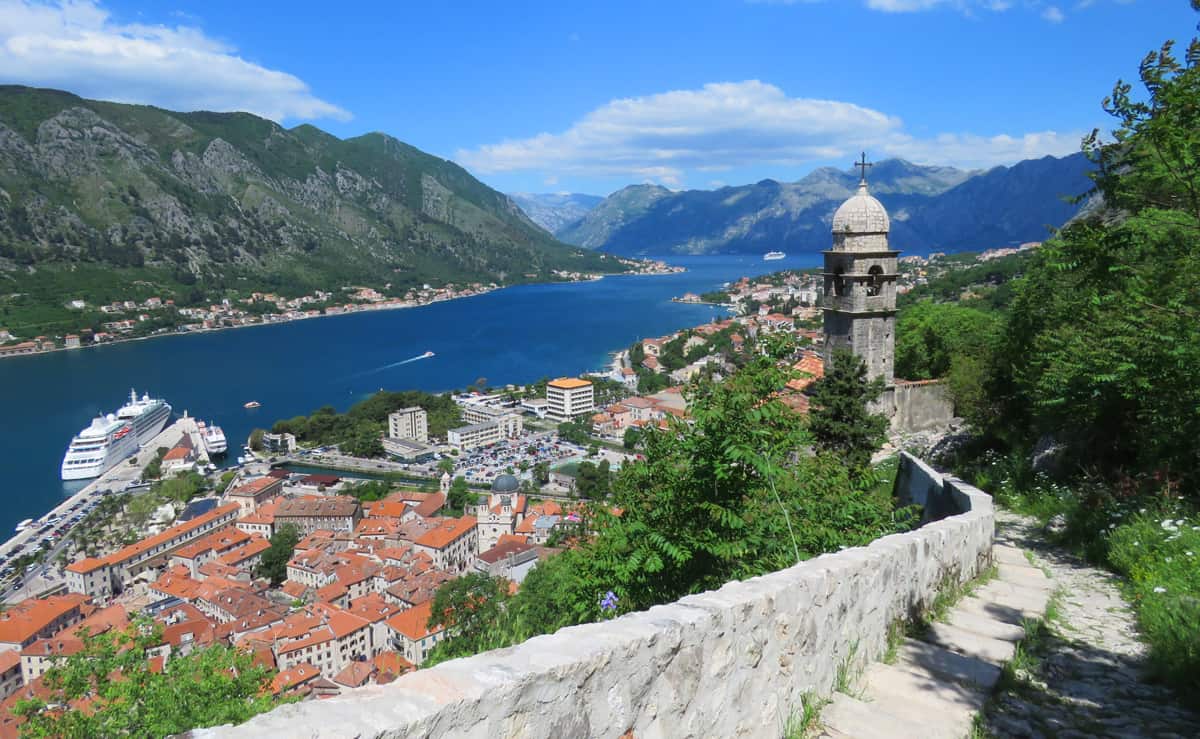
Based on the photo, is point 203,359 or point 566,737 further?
point 203,359

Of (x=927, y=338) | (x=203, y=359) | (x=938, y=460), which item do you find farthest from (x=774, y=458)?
(x=203, y=359)

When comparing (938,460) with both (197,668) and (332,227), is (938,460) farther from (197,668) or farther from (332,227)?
(332,227)

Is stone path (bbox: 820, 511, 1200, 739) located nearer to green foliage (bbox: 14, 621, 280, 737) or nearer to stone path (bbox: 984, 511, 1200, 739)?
stone path (bbox: 984, 511, 1200, 739)

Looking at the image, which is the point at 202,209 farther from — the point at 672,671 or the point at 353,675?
the point at 672,671

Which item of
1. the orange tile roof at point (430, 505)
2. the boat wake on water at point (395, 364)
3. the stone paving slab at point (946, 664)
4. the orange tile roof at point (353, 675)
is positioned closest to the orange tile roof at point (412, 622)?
the orange tile roof at point (353, 675)

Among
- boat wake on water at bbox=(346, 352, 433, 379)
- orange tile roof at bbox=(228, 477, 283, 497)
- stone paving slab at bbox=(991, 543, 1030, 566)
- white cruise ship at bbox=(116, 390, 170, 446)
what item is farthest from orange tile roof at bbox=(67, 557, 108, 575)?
boat wake on water at bbox=(346, 352, 433, 379)

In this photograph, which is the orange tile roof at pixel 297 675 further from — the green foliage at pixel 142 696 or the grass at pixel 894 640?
the grass at pixel 894 640

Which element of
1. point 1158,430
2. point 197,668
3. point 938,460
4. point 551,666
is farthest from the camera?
point 938,460

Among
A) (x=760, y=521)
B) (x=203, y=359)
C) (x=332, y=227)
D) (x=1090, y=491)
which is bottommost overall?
(x=203, y=359)
